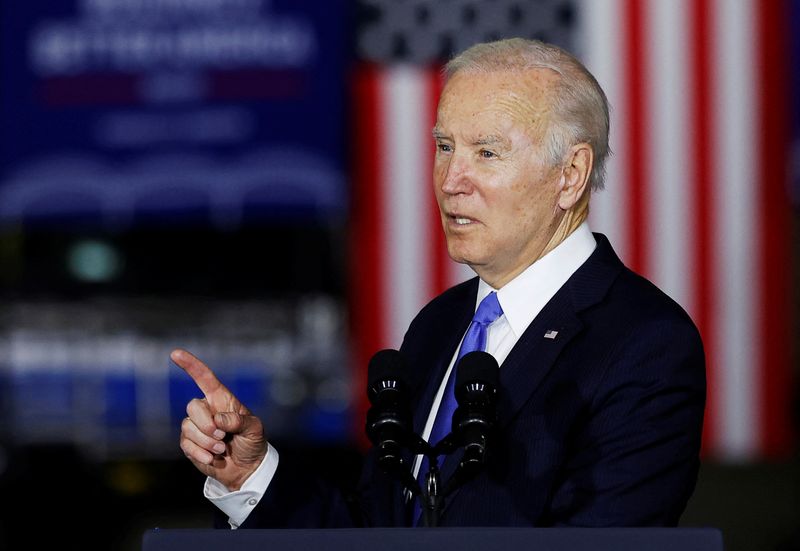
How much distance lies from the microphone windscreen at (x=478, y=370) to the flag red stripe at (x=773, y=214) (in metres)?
3.98

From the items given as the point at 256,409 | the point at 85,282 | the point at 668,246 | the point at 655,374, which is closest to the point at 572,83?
the point at 655,374

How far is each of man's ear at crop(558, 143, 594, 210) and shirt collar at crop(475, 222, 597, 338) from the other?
0.20 ft

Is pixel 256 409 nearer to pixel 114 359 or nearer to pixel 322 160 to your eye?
pixel 114 359

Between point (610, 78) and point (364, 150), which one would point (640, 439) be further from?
point (364, 150)

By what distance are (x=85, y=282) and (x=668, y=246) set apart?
327cm

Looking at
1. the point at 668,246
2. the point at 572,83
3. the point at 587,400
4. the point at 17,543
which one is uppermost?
the point at 572,83

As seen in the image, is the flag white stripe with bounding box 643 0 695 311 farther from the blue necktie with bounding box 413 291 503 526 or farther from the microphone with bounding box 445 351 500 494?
the microphone with bounding box 445 351 500 494

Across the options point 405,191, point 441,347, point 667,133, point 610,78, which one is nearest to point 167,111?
point 405,191

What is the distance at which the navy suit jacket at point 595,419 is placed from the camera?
1.84 metres

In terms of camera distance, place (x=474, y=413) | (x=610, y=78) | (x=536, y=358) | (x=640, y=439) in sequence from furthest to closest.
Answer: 1. (x=610, y=78)
2. (x=536, y=358)
3. (x=640, y=439)
4. (x=474, y=413)

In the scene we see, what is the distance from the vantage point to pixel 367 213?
562cm

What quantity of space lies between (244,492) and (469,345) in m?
0.41

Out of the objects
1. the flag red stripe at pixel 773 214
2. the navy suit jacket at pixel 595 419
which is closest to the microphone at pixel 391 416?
the navy suit jacket at pixel 595 419

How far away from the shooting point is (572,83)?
2.00 metres
